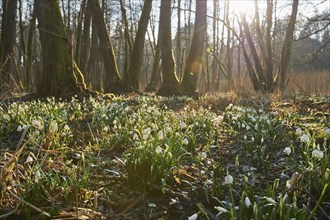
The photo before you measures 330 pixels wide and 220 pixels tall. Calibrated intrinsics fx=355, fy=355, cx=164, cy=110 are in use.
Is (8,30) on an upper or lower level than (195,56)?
upper

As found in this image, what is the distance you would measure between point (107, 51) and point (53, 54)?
177 inches

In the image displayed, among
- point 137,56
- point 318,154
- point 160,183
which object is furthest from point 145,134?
point 137,56

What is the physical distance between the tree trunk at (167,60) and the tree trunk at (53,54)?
4.36m

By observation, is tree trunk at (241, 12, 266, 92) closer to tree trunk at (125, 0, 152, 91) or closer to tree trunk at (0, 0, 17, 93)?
tree trunk at (125, 0, 152, 91)

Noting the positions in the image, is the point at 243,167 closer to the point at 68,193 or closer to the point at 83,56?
the point at 68,193

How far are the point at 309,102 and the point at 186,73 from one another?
4.79 meters

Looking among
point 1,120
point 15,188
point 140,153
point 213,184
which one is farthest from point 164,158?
point 1,120

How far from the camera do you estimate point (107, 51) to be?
43.9 ft

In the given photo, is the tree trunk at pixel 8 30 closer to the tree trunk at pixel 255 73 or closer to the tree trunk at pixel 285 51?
the tree trunk at pixel 255 73

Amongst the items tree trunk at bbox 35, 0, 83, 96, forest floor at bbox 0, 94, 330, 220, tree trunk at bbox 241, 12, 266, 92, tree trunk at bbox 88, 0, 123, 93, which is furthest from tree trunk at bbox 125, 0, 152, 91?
forest floor at bbox 0, 94, 330, 220

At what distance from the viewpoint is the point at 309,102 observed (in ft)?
31.8

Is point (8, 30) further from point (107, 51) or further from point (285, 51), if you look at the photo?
point (285, 51)

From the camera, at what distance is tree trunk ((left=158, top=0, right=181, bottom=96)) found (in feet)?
42.5

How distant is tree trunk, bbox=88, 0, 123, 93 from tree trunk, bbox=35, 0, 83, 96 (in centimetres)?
397
